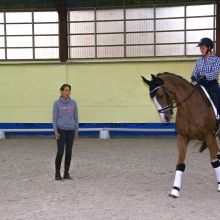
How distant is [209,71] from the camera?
6.61 metres

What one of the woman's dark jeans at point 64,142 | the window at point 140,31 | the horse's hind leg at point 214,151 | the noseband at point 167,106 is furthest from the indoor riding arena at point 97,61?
the noseband at point 167,106

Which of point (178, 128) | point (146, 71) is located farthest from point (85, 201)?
point (146, 71)

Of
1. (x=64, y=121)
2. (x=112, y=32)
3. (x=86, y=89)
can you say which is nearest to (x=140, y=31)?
(x=112, y=32)

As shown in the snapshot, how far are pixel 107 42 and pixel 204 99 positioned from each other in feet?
25.0

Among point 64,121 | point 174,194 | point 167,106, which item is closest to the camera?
point 167,106

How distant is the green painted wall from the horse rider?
21.4ft

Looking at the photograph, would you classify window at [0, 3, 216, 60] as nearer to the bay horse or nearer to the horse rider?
the horse rider

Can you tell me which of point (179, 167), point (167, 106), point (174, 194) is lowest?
point (174, 194)

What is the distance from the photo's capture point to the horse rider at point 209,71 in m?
6.55

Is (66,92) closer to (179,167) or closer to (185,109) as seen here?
(185,109)

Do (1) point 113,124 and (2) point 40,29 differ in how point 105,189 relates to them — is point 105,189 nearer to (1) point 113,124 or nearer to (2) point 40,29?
(1) point 113,124

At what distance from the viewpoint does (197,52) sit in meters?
13.3

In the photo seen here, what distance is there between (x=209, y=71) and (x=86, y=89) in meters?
7.35

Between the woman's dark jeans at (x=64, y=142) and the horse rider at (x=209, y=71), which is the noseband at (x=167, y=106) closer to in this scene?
the horse rider at (x=209, y=71)
